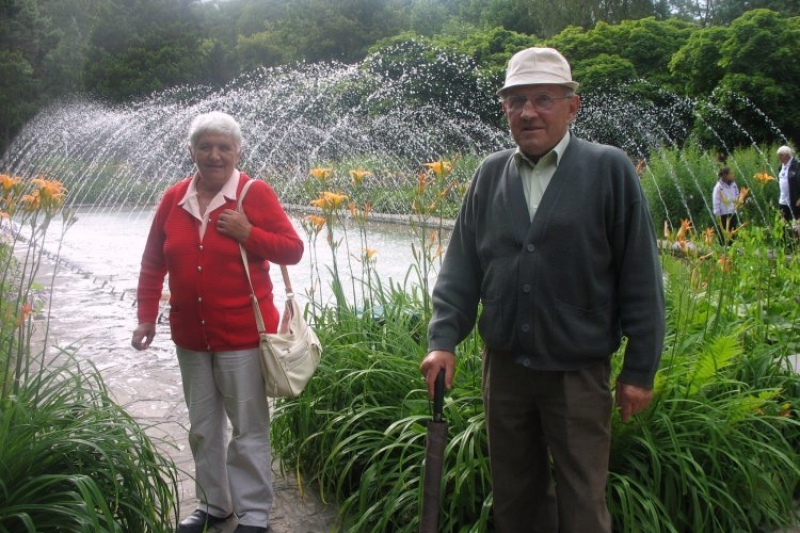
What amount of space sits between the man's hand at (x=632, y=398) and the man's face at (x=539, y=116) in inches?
28.3

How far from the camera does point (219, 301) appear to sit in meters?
2.95

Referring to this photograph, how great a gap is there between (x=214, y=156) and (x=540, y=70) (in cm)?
132

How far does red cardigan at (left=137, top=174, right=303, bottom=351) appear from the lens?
295cm

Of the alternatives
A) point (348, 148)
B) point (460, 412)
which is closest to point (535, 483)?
point (460, 412)

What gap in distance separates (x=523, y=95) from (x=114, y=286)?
25.2 ft

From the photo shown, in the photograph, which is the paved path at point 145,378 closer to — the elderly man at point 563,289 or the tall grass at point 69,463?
the tall grass at point 69,463

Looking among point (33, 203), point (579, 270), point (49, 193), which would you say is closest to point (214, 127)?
point (49, 193)

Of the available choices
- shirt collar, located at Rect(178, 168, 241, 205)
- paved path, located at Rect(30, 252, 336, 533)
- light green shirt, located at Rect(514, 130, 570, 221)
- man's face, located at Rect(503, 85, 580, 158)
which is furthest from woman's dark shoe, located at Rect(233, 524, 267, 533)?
man's face, located at Rect(503, 85, 580, 158)

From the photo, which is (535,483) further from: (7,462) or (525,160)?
(7,462)

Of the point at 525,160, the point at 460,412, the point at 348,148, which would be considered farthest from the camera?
the point at 348,148

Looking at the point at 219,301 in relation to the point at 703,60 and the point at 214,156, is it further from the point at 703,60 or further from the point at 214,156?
the point at 703,60

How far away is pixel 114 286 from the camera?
29.5ft

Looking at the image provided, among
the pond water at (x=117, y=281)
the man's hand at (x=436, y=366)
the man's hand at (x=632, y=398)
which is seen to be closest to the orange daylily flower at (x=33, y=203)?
the pond water at (x=117, y=281)

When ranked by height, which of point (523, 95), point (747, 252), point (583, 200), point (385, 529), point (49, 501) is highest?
point (523, 95)
